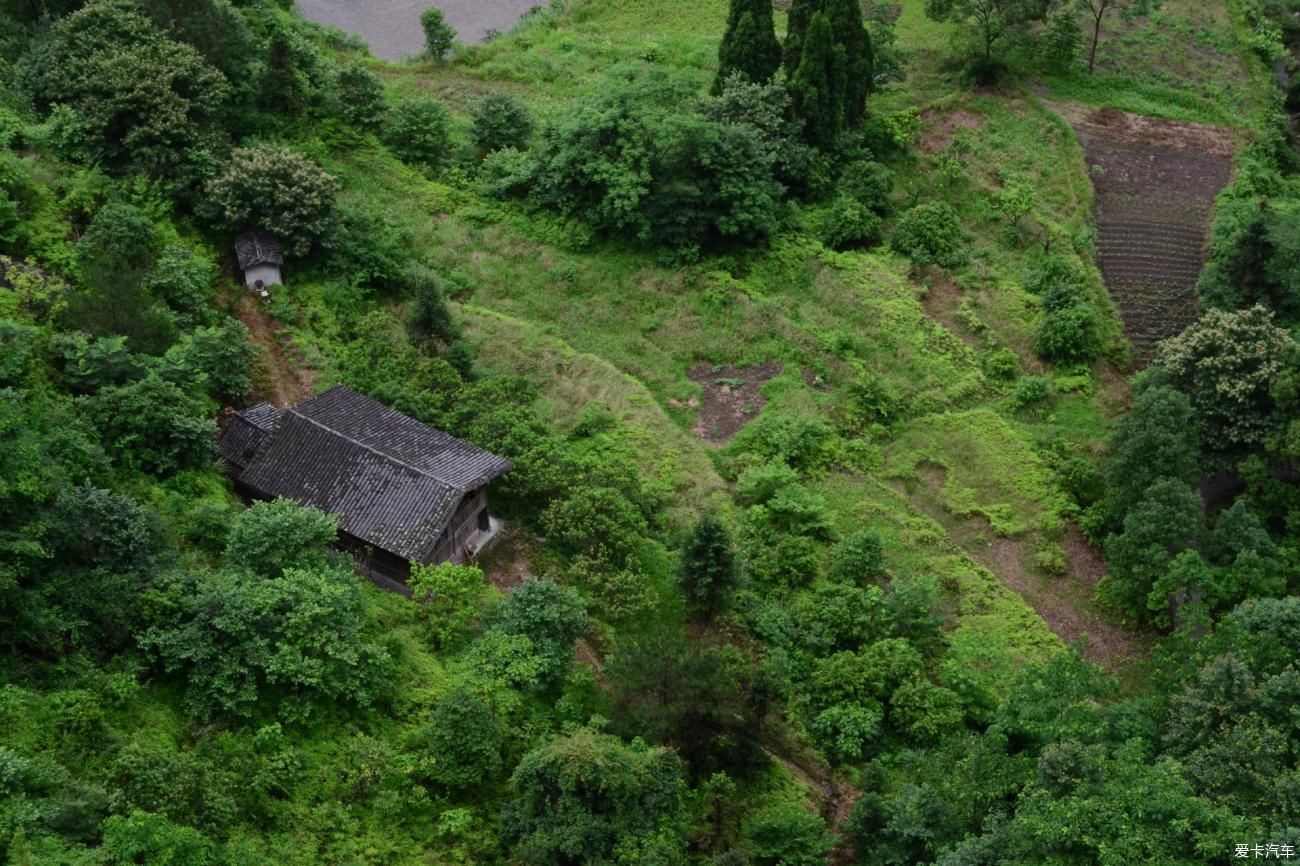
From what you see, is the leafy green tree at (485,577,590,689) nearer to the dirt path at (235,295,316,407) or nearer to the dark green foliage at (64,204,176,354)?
the dirt path at (235,295,316,407)

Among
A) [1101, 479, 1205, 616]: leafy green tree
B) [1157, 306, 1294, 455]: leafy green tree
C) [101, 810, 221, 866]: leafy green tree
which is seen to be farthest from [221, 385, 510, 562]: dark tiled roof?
[1157, 306, 1294, 455]: leafy green tree

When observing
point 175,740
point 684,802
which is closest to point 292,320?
point 175,740

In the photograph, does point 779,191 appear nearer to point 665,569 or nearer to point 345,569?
point 665,569

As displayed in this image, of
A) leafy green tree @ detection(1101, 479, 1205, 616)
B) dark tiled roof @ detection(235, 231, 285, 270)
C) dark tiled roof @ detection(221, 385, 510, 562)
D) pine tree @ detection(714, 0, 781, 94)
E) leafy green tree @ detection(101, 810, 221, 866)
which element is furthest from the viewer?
pine tree @ detection(714, 0, 781, 94)

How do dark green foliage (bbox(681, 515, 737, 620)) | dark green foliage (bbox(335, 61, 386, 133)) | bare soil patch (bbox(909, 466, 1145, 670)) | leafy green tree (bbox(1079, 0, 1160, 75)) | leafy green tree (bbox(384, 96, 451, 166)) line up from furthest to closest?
leafy green tree (bbox(1079, 0, 1160, 75)), leafy green tree (bbox(384, 96, 451, 166)), dark green foliage (bbox(335, 61, 386, 133)), bare soil patch (bbox(909, 466, 1145, 670)), dark green foliage (bbox(681, 515, 737, 620))

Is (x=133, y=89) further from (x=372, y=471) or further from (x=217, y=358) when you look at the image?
(x=372, y=471)

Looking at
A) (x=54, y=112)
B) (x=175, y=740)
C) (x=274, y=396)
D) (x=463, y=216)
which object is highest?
(x=54, y=112)
